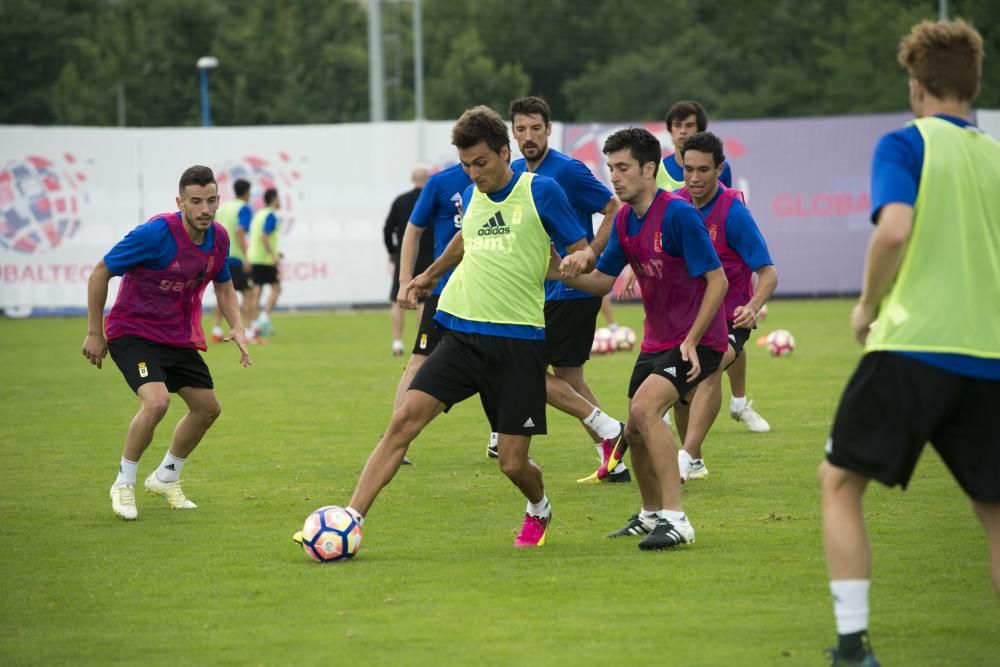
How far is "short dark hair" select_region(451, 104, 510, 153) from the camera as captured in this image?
7.00 meters

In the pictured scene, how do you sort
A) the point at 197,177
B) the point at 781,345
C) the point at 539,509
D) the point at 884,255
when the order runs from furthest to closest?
the point at 781,345
the point at 197,177
the point at 539,509
the point at 884,255

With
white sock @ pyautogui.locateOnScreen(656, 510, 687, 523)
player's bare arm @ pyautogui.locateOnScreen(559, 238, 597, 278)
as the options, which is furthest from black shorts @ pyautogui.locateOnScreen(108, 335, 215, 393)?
white sock @ pyautogui.locateOnScreen(656, 510, 687, 523)

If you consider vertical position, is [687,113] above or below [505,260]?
above

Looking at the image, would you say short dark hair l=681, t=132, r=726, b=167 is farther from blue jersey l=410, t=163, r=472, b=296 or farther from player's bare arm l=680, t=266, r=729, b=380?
blue jersey l=410, t=163, r=472, b=296

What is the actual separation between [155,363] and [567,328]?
284cm

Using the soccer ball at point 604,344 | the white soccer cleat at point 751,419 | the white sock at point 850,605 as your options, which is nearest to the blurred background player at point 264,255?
the soccer ball at point 604,344

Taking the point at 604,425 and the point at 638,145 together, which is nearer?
the point at 638,145

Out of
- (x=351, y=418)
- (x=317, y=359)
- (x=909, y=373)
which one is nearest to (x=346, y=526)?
(x=909, y=373)

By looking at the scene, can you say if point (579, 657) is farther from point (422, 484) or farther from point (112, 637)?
point (422, 484)

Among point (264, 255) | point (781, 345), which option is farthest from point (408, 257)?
point (264, 255)

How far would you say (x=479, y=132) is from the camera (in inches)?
276

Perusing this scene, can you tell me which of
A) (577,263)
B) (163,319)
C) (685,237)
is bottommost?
(163,319)

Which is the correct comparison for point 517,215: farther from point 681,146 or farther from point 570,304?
point 681,146

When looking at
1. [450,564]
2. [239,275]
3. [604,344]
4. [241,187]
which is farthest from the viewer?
[239,275]
